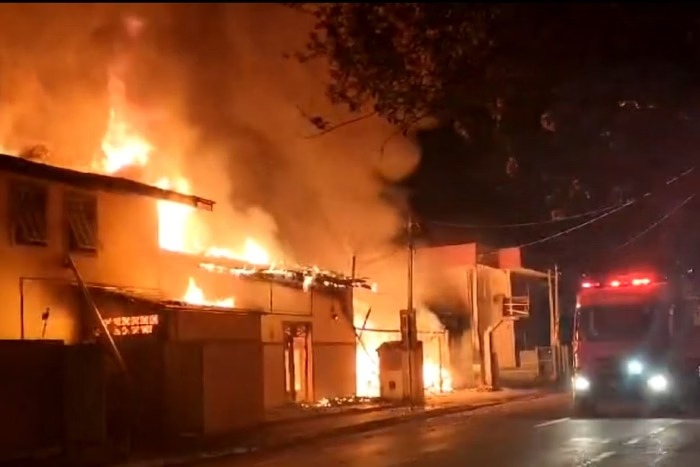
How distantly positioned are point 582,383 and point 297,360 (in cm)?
931

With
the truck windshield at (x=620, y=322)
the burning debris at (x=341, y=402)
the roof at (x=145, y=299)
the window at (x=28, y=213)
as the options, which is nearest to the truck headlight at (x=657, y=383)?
the truck windshield at (x=620, y=322)

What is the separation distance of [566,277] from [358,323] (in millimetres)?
19886

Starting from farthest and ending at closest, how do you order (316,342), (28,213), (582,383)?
(316,342), (582,383), (28,213)

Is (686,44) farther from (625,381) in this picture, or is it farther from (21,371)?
(625,381)

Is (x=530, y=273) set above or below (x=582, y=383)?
above

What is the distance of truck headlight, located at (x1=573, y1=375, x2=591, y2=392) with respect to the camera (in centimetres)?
2259

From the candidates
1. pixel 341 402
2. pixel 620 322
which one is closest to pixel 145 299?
pixel 341 402

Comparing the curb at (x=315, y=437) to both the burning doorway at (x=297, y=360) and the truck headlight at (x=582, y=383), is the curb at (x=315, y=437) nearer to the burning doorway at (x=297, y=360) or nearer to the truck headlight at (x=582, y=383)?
the truck headlight at (x=582, y=383)

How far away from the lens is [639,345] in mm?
22375

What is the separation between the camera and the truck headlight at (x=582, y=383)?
22.6m

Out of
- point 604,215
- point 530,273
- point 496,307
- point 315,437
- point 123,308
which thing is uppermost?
point 604,215

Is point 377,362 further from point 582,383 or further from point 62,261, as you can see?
point 62,261

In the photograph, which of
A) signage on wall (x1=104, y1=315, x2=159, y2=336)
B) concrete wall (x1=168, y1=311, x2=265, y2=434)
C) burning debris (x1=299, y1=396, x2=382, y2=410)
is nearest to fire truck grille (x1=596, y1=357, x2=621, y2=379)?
concrete wall (x1=168, y1=311, x2=265, y2=434)

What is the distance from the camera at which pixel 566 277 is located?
51.2 meters
